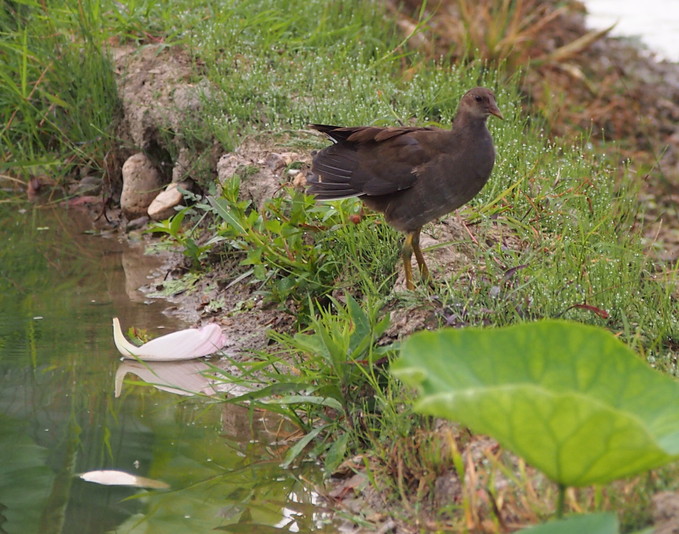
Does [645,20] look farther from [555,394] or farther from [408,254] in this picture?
[555,394]

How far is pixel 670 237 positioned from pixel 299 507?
12.5ft

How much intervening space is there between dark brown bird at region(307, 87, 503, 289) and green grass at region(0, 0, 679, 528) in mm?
260

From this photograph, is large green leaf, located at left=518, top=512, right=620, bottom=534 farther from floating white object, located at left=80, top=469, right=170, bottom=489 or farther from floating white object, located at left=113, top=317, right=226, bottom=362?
floating white object, located at left=113, top=317, right=226, bottom=362

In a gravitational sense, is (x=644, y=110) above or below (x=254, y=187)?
below

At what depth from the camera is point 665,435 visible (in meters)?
2.25

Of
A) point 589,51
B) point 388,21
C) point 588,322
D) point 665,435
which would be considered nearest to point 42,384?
point 588,322

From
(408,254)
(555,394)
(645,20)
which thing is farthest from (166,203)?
(645,20)

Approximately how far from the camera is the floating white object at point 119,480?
3.03m

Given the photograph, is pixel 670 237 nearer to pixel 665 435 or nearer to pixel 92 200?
pixel 92 200

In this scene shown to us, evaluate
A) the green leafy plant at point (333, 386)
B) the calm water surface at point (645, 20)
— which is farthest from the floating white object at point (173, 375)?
the calm water surface at point (645, 20)

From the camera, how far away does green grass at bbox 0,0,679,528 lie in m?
3.35

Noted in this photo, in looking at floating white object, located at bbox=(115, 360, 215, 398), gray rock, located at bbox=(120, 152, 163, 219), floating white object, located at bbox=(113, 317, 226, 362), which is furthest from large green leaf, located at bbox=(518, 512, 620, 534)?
gray rock, located at bbox=(120, 152, 163, 219)

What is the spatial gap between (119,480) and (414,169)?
5.04ft

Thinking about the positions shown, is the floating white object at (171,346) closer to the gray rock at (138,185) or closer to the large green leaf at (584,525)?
the gray rock at (138,185)
